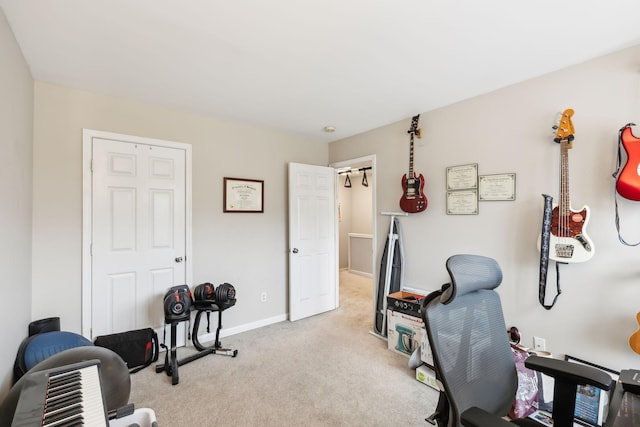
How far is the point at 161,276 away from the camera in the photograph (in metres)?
2.81

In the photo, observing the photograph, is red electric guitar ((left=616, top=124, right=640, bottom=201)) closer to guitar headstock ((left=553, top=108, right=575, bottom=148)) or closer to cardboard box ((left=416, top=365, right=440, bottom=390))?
guitar headstock ((left=553, top=108, right=575, bottom=148))

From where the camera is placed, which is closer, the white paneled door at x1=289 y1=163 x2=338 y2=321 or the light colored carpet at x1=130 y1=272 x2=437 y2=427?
the light colored carpet at x1=130 y1=272 x2=437 y2=427

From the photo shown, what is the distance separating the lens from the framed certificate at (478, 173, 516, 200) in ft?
7.56

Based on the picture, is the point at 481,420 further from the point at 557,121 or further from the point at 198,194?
the point at 198,194

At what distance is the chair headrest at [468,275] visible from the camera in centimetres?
116

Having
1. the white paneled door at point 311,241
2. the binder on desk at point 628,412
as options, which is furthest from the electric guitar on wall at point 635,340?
the white paneled door at point 311,241

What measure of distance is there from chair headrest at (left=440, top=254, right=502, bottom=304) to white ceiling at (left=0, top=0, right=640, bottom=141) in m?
1.30

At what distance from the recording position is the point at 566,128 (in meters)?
1.97

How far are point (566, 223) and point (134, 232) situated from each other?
3.56 meters

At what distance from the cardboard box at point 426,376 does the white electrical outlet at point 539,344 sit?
80cm

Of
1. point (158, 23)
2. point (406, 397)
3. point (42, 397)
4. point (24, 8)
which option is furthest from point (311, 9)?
point (406, 397)

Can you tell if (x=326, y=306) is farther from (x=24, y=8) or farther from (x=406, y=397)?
(x=24, y=8)

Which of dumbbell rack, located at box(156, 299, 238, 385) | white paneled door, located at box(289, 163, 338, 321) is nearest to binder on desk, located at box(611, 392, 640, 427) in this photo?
dumbbell rack, located at box(156, 299, 238, 385)

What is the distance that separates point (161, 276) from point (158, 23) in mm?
2195
